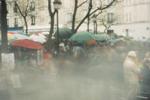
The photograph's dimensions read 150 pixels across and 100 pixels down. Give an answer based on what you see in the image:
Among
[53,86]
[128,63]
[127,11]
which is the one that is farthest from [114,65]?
[127,11]

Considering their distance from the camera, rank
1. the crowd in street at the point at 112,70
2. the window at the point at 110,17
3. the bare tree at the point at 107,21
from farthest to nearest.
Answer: the window at the point at 110,17
the bare tree at the point at 107,21
the crowd in street at the point at 112,70

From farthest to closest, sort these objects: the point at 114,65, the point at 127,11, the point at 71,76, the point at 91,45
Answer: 1. the point at 127,11
2. the point at 91,45
3. the point at 114,65
4. the point at 71,76

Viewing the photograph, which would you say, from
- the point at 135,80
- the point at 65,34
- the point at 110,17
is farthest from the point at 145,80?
the point at 110,17

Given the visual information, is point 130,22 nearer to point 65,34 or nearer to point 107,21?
point 107,21

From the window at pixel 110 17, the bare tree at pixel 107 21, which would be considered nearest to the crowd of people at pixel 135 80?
the bare tree at pixel 107 21

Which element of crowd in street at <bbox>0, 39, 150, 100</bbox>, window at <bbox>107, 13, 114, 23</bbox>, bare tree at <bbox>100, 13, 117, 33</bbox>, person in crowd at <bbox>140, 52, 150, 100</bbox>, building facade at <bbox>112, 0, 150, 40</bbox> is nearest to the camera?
person in crowd at <bbox>140, 52, 150, 100</bbox>

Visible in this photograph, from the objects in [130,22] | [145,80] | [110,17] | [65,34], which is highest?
[110,17]

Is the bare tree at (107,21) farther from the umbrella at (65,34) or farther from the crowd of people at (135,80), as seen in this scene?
the crowd of people at (135,80)

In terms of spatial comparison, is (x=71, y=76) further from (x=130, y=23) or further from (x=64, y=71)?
(x=130, y=23)

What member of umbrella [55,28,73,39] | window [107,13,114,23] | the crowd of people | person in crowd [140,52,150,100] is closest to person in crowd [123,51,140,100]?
the crowd of people

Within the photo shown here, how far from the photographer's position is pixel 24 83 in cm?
1524

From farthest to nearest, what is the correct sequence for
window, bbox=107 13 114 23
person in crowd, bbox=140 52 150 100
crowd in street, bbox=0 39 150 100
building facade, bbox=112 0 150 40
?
1. window, bbox=107 13 114 23
2. building facade, bbox=112 0 150 40
3. crowd in street, bbox=0 39 150 100
4. person in crowd, bbox=140 52 150 100

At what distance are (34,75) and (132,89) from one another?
4467 millimetres

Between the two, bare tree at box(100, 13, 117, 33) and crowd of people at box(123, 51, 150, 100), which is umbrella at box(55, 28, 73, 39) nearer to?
crowd of people at box(123, 51, 150, 100)
